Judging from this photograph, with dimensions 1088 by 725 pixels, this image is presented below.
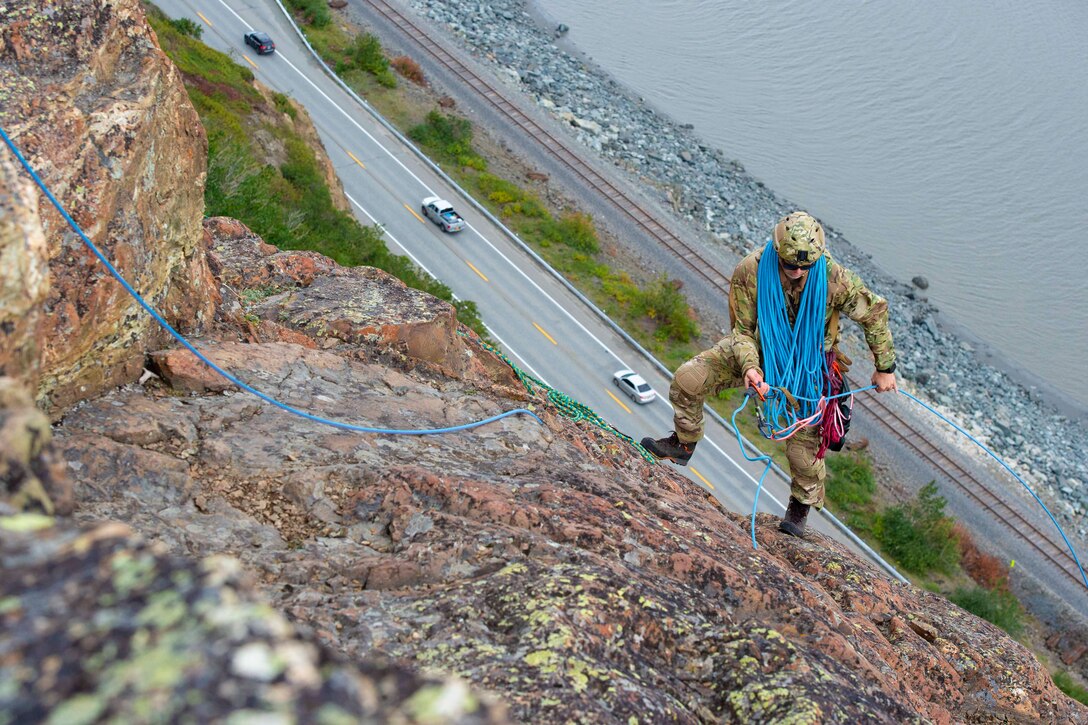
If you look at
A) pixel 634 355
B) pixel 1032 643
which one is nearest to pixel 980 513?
pixel 1032 643

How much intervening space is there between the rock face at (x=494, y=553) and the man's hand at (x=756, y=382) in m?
1.39

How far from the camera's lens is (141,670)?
2807 millimetres

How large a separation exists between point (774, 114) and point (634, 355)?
1757 centimetres

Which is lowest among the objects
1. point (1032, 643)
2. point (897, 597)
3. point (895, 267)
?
point (1032, 643)

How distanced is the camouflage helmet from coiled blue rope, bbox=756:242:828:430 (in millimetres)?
338

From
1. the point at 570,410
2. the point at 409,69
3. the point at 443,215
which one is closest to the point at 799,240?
the point at 570,410

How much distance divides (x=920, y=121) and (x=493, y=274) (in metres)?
21.7

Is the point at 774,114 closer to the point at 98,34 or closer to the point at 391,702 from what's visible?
the point at 98,34

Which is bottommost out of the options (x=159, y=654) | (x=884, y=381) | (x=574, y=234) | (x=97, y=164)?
(x=574, y=234)

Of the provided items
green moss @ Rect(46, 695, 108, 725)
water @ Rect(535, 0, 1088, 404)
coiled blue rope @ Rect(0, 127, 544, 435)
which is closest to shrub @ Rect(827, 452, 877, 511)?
water @ Rect(535, 0, 1088, 404)

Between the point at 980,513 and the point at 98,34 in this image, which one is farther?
the point at 980,513

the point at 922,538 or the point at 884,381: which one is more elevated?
the point at 884,381

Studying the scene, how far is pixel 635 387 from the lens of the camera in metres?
29.2

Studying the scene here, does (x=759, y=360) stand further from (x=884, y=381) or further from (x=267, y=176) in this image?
(x=267, y=176)
